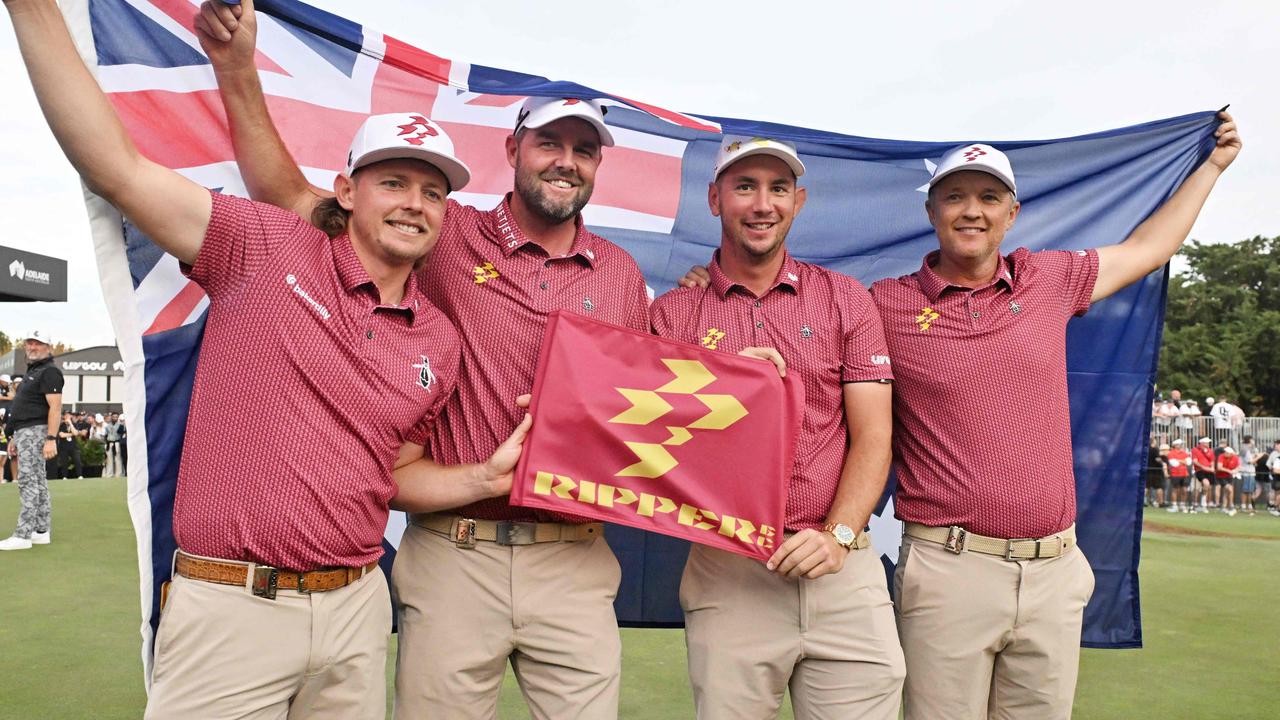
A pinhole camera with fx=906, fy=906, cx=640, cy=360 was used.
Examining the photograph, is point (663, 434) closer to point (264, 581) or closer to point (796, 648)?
point (796, 648)

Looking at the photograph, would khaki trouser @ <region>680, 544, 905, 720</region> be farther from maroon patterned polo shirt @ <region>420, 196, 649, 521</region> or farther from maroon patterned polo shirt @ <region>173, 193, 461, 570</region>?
maroon patterned polo shirt @ <region>173, 193, 461, 570</region>

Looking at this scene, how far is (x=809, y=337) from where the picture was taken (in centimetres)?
345

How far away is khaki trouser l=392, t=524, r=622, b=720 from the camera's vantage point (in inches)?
121

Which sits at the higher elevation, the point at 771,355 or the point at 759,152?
the point at 759,152

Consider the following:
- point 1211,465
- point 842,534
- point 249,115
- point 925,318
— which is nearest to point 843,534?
point 842,534

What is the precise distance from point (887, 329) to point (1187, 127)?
77.5 inches

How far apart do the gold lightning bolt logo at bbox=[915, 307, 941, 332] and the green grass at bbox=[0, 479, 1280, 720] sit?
2.41m

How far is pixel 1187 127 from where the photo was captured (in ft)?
14.3

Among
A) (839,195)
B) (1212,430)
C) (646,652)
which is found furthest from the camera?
(1212,430)

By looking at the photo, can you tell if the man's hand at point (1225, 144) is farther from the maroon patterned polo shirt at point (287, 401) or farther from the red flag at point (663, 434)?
the maroon patterned polo shirt at point (287, 401)

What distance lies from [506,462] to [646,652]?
10.7ft

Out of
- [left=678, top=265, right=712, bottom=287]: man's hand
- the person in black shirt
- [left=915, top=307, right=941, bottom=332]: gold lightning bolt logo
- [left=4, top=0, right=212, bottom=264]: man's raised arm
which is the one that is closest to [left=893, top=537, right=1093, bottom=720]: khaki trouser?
[left=915, top=307, right=941, bottom=332]: gold lightning bolt logo

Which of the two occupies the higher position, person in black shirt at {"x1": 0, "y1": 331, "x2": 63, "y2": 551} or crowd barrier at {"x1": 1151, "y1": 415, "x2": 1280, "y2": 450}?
crowd barrier at {"x1": 1151, "y1": 415, "x2": 1280, "y2": 450}

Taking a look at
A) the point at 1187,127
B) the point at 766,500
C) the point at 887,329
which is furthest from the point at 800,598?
the point at 1187,127
